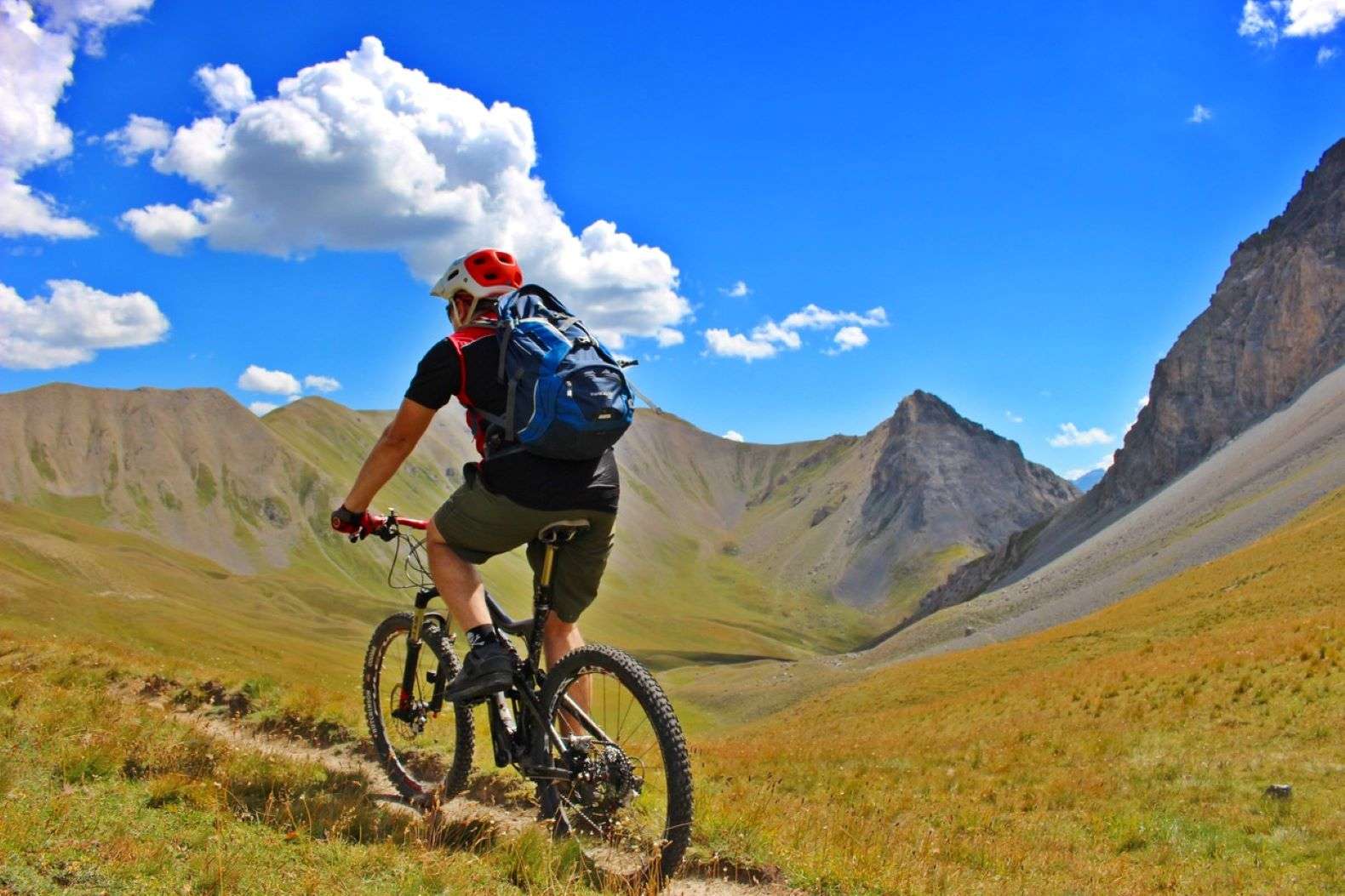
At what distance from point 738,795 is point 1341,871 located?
290 inches

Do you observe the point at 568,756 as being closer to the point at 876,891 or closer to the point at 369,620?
the point at 876,891

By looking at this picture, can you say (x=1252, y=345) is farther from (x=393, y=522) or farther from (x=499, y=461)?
(x=499, y=461)

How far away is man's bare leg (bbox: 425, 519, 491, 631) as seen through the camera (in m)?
6.17

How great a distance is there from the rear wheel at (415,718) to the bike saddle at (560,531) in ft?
6.00

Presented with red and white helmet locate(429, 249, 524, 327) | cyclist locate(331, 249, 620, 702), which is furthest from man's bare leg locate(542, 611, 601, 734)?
red and white helmet locate(429, 249, 524, 327)

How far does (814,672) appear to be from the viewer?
9319 centimetres

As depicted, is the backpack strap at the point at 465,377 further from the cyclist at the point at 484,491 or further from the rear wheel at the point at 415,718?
the rear wheel at the point at 415,718

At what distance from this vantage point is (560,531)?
235 inches

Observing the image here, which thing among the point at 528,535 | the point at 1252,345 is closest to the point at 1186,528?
the point at 1252,345

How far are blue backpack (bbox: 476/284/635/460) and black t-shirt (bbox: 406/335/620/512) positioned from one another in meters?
0.09

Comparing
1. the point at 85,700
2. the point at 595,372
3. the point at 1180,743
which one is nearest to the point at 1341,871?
the point at 1180,743

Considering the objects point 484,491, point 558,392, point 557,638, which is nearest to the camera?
point 558,392

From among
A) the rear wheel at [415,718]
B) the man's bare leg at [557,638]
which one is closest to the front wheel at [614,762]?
the man's bare leg at [557,638]

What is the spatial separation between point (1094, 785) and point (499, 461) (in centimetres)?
1445
